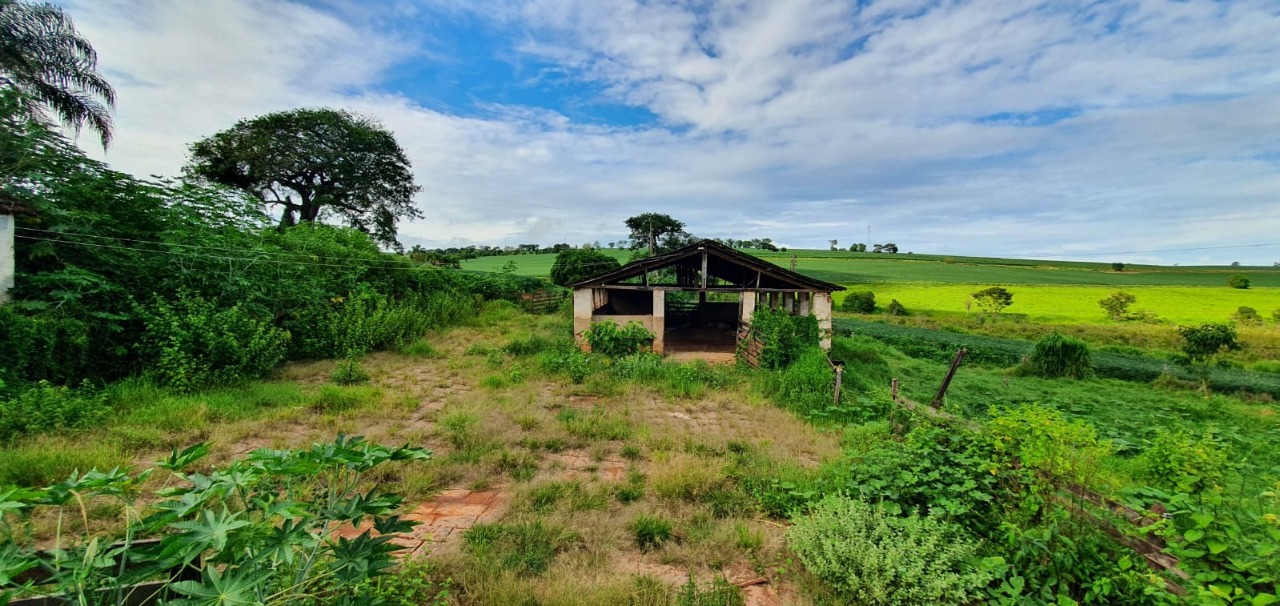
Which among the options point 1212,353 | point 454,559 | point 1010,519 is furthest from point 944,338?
point 454,559

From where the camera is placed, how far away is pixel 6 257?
623 centimetres

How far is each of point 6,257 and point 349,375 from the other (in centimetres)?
452

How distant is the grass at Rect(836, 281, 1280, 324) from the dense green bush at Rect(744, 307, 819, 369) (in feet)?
74.9

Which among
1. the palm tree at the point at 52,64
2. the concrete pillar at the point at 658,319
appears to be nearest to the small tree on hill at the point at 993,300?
the concrete pillar at the point at 658,319

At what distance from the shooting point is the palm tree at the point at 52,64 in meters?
11.1

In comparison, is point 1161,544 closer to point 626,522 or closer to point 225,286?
point 626,522

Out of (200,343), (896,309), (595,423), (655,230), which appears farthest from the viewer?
(655,230)

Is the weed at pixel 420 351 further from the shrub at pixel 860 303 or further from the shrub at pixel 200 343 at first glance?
the shrub at pixel 860 303

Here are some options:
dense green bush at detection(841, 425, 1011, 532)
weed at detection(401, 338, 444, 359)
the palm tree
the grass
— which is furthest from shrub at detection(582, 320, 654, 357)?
the grass

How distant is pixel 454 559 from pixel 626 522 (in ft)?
4.70

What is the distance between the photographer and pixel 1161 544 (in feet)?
8.40

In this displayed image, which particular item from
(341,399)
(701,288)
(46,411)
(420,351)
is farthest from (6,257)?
(701,288)

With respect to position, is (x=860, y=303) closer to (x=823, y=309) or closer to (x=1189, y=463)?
(x=823, y=309)

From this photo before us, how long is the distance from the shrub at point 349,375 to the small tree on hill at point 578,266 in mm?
19434
